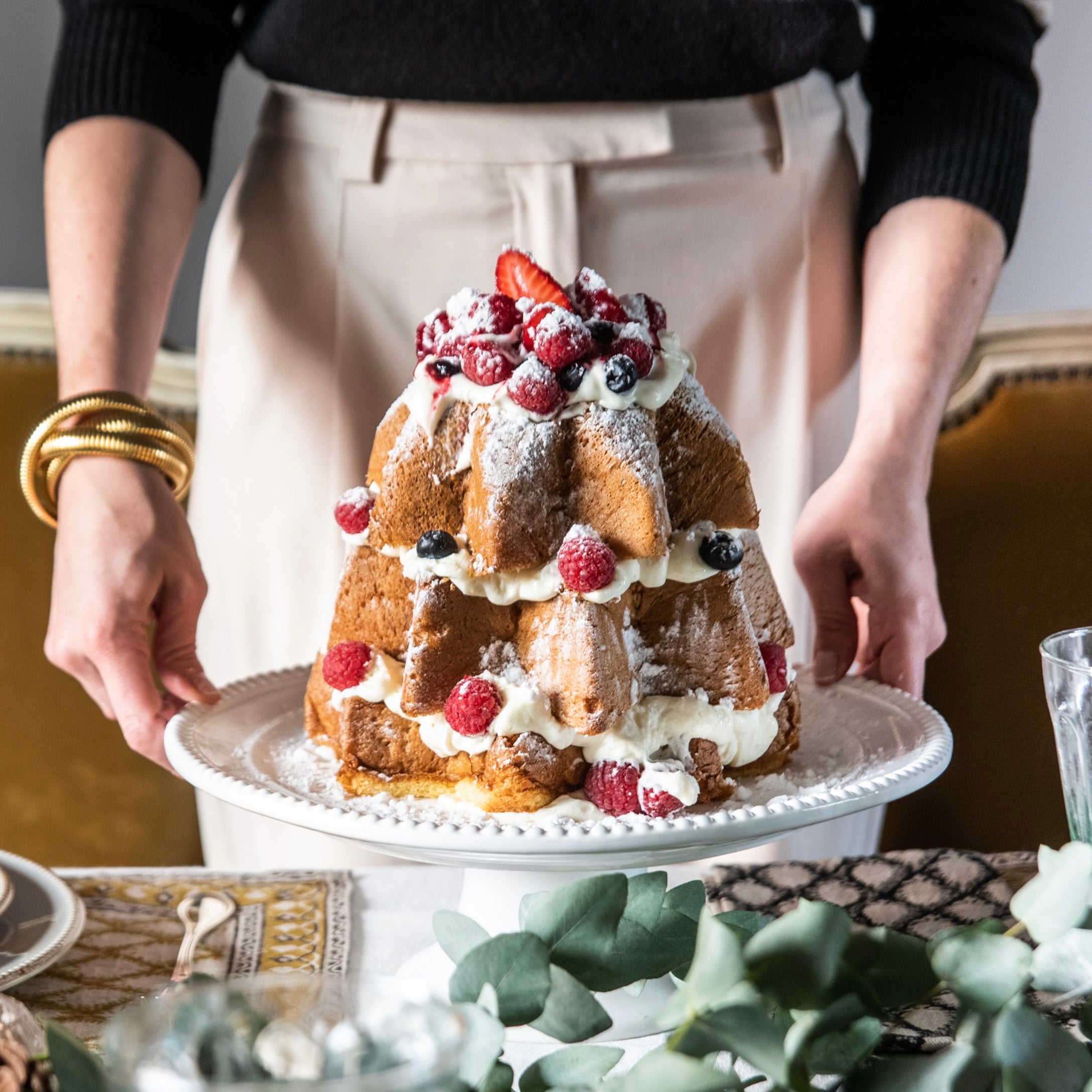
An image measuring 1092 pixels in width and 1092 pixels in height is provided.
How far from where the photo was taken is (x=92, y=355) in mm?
1276

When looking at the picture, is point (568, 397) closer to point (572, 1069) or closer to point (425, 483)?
point (425, 483)

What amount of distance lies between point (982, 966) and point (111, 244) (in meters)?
1.14

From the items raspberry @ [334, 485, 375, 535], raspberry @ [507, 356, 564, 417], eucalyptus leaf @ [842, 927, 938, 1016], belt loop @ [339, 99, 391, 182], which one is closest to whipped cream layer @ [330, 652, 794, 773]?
raspberry @ [334, 485, 375, 535]

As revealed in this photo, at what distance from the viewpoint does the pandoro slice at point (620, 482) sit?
0.94 meters

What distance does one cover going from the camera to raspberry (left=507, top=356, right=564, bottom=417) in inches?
37.4

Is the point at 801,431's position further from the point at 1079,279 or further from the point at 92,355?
the point at 1079,279

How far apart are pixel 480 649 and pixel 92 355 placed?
556 millimetres

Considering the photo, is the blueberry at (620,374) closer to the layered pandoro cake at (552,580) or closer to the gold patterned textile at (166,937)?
the layered pandoro cake at (552,580)

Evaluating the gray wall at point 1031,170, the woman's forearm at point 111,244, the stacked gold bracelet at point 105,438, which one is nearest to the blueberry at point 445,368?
the stacked gold bracelet at point 105,438

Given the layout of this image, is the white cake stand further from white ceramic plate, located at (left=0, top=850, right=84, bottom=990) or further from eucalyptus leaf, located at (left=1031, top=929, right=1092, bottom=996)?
eucalyptus leaf, located at (left=1031, top=929, right=1092, bottom=996)

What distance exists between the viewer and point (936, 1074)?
0.44 m

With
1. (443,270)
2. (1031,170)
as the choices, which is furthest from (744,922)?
(1031,170)

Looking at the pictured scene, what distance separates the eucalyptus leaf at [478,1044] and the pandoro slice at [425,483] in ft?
1.93

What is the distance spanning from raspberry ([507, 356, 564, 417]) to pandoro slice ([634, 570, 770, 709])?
0.17 meters
